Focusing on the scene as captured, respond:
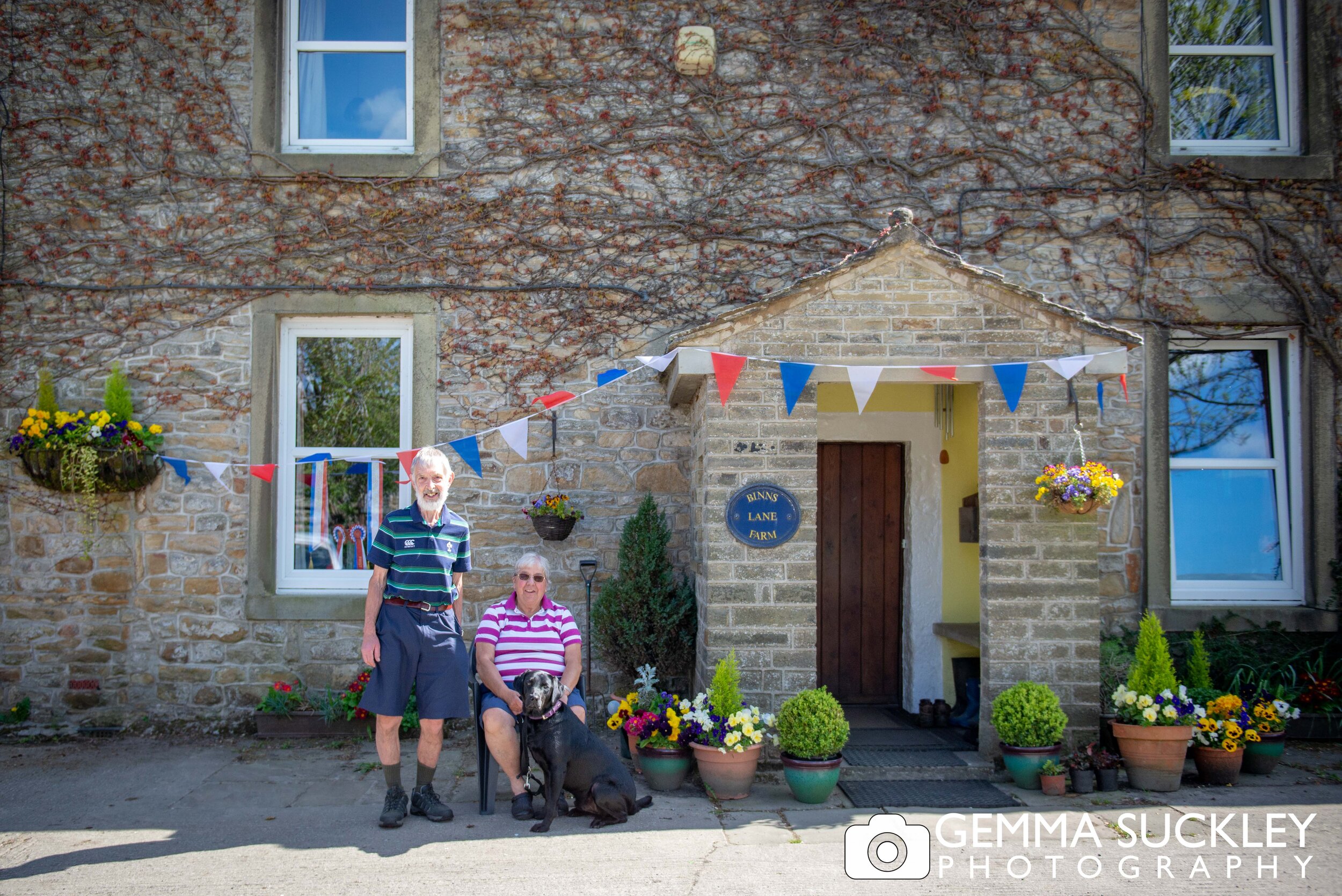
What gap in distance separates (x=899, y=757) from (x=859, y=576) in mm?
1646

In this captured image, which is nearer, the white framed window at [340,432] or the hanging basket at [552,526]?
the hanging basket at [552,526]

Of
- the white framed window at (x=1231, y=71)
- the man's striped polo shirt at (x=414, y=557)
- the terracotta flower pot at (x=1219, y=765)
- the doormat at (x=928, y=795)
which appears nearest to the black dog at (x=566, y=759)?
the man's striped polo shirt at (x=414, y=557)

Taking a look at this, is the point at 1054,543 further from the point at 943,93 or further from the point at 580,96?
the point at 580,96

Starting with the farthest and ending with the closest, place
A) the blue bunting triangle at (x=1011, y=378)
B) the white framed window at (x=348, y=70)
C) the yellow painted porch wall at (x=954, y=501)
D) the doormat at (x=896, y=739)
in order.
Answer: the white framed window at (x=348, y=70)
the yellow painted porch wall at (x=954, y=501)
the doormat at (x=896, y=739)
the blue bunting triangle at (x=1011, y=378)

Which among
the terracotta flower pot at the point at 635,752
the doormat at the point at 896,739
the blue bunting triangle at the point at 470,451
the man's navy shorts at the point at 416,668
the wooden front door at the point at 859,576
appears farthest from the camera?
the wooden front door at the point at 859,576

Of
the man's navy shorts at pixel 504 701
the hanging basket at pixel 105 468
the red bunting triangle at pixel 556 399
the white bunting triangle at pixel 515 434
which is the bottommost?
the man's navy shorts at pixel 504 701

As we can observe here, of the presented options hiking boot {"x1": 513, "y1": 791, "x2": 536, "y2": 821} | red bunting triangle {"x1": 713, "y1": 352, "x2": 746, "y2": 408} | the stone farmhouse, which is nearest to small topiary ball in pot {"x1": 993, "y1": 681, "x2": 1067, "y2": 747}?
the stone farmhouse

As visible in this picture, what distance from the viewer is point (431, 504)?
4.50 metres

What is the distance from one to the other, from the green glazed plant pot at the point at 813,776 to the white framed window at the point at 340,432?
133 inches

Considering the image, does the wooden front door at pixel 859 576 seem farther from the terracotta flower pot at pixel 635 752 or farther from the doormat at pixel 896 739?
the terracotta flower pot at pixel 635 752

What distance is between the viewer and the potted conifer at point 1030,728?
4926 mm

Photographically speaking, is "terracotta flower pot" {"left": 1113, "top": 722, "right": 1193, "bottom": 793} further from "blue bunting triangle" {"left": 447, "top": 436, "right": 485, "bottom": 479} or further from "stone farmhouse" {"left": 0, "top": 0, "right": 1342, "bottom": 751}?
"blue bunting triangle" {"left": 447, "top": 436, "right": 485, "bottom": 479}

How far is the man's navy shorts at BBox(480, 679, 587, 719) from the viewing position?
4492 mm

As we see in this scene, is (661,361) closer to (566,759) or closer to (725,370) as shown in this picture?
(725,370)
